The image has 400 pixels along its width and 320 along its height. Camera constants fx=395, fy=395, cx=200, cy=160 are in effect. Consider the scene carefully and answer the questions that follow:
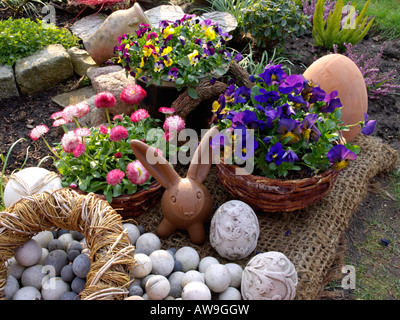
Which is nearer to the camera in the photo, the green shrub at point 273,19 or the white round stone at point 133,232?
the white round stone at point 133,232

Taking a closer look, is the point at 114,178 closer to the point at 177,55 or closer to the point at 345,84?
the point at 177,55

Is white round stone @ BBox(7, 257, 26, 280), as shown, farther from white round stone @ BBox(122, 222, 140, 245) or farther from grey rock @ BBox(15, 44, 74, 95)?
grey rock @ BBox(15, 44, 74, 95)

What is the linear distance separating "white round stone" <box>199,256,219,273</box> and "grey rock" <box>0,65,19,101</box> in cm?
313

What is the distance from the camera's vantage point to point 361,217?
290cm

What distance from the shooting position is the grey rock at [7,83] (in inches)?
164

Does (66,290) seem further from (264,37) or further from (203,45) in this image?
(264,37)

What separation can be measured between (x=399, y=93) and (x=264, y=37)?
1497 millimetres

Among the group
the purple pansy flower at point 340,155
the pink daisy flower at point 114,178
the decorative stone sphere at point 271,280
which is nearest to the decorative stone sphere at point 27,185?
the pink daisy flower at point 114,178

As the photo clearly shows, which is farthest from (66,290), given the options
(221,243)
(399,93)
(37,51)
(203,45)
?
(399,93)

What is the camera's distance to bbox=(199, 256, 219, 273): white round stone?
7.29ft

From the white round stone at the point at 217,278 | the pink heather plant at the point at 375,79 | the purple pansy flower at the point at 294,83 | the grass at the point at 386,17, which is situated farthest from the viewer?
the grass at the point at 386,17

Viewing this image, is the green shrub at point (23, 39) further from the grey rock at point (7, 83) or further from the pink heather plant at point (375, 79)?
the pink heather plant at point (375, 79)

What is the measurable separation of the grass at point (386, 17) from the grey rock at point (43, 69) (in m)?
3.54

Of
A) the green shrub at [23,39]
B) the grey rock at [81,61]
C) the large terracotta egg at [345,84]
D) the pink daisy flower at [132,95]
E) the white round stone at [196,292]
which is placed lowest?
the grey rock at [81,61]
